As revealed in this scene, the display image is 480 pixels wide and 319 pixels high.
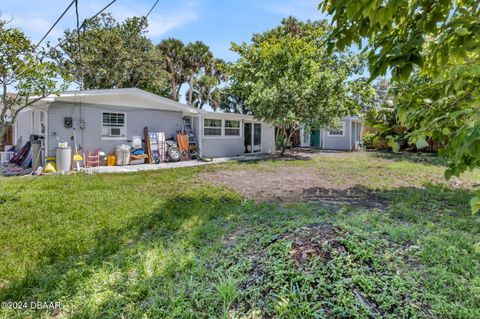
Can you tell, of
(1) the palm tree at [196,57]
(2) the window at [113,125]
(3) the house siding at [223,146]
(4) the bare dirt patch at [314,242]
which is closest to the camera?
(4) the bare dirt patch at [314,242]

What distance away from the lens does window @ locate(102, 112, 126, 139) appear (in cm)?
1072

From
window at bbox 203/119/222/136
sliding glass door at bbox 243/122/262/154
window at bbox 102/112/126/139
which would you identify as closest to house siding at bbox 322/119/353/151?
sliding glass door at bbox 243/122/262/154

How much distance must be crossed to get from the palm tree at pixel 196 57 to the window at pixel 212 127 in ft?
35.7

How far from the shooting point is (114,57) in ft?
59.6

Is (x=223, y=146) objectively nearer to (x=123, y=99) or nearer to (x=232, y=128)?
(x=232, y=128)

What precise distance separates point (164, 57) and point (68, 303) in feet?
71.2

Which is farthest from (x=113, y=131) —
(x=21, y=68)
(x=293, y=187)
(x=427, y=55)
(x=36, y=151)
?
(x=427, y=55)

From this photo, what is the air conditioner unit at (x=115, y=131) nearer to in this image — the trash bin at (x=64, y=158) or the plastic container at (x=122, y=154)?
the plastic container at (x=122, y=154)

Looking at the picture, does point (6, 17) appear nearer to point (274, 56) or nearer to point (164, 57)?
point (274, 56)

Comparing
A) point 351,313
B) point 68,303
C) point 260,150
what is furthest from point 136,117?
point 351,313

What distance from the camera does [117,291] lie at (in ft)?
8.03

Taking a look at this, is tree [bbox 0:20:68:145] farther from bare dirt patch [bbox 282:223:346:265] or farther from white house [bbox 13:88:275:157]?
bare dirt patch [bbox 282:223:346:265]

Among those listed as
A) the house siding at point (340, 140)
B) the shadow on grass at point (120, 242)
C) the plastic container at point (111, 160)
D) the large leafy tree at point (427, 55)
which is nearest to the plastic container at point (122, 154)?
the plastic container at point (111, 160)

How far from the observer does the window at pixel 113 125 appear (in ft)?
35.2
